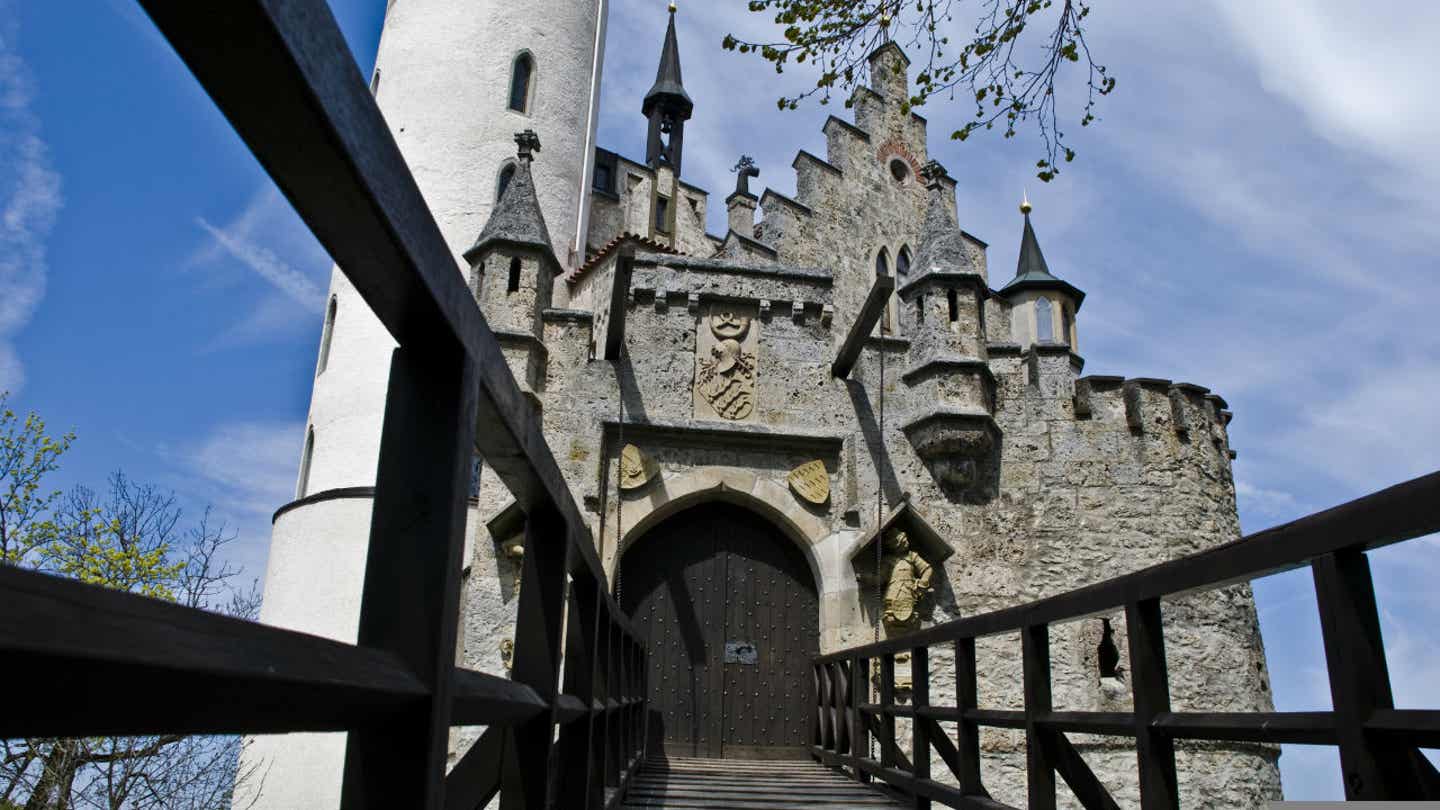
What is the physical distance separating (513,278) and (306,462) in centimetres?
684

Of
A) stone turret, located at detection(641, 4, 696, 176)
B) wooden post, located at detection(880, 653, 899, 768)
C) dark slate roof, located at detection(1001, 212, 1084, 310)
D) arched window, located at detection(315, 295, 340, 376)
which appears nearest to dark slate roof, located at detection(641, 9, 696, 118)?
stone turret, located at detection(641, 4, 696, 176)

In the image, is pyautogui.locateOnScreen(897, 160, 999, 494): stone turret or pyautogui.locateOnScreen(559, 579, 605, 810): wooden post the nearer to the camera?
pyautogui.locateOnScreen(559, 579, 605, 810): wooden post

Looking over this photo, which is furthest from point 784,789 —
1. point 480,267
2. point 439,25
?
point 439,25

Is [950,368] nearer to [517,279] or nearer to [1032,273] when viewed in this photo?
[517,279]

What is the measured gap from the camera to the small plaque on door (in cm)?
843

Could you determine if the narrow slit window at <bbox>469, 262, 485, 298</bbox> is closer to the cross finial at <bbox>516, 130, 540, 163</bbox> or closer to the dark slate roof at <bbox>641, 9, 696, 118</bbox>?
the cross finial at <bbox>516, 130, 540, 163</bbox>

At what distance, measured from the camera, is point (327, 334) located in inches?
579

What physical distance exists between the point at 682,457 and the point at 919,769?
4.14 meters

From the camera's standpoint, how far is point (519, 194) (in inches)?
361

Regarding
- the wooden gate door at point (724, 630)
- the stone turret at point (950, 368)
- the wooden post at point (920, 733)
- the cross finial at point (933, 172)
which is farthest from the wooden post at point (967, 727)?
the cross finial at point (933, 172)

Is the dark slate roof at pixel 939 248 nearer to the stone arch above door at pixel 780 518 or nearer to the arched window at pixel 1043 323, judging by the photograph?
the stone arch above door at pixel 780 518

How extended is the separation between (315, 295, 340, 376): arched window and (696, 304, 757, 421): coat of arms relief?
7.66 m

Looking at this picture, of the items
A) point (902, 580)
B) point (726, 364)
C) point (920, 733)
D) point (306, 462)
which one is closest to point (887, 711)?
point (920, 733)

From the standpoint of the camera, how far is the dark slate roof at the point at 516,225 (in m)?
8.73
